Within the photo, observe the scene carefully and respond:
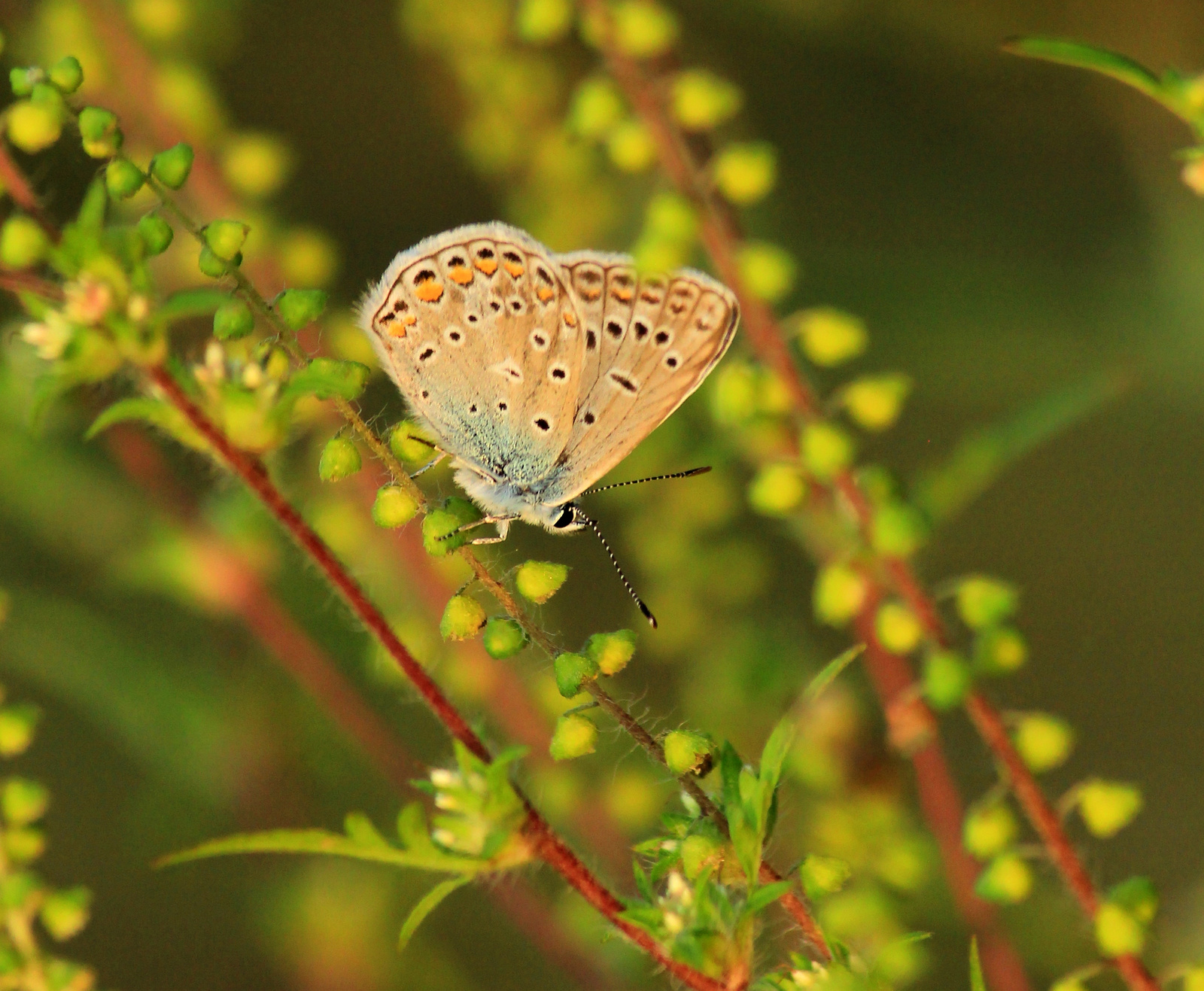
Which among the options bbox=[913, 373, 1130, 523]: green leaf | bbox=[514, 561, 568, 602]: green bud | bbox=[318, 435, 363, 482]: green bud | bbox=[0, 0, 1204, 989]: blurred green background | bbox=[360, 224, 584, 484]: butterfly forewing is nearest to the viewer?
bbox=[318, 435, 363, 482]: green bud

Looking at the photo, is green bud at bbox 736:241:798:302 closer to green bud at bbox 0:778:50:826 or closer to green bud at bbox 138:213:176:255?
green bud at bbox 138:213:176:255

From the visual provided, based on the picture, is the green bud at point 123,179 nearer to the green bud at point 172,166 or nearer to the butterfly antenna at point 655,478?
the green bud at point 172,166

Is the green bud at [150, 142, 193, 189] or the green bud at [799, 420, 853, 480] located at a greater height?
the green bud at [150, 142, 193, 189]

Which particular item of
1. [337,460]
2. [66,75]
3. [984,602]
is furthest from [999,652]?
[66,75]

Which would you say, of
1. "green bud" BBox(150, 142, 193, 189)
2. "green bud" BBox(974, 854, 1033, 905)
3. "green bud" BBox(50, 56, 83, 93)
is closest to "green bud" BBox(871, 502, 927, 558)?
"green bud" BBox(974, 854, 1033, 905)

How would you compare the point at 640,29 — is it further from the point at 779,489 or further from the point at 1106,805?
the point at 1106,805

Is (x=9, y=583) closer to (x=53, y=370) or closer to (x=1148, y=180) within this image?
(x=53, y=370)

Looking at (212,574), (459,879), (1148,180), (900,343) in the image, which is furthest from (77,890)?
(1148,180)
